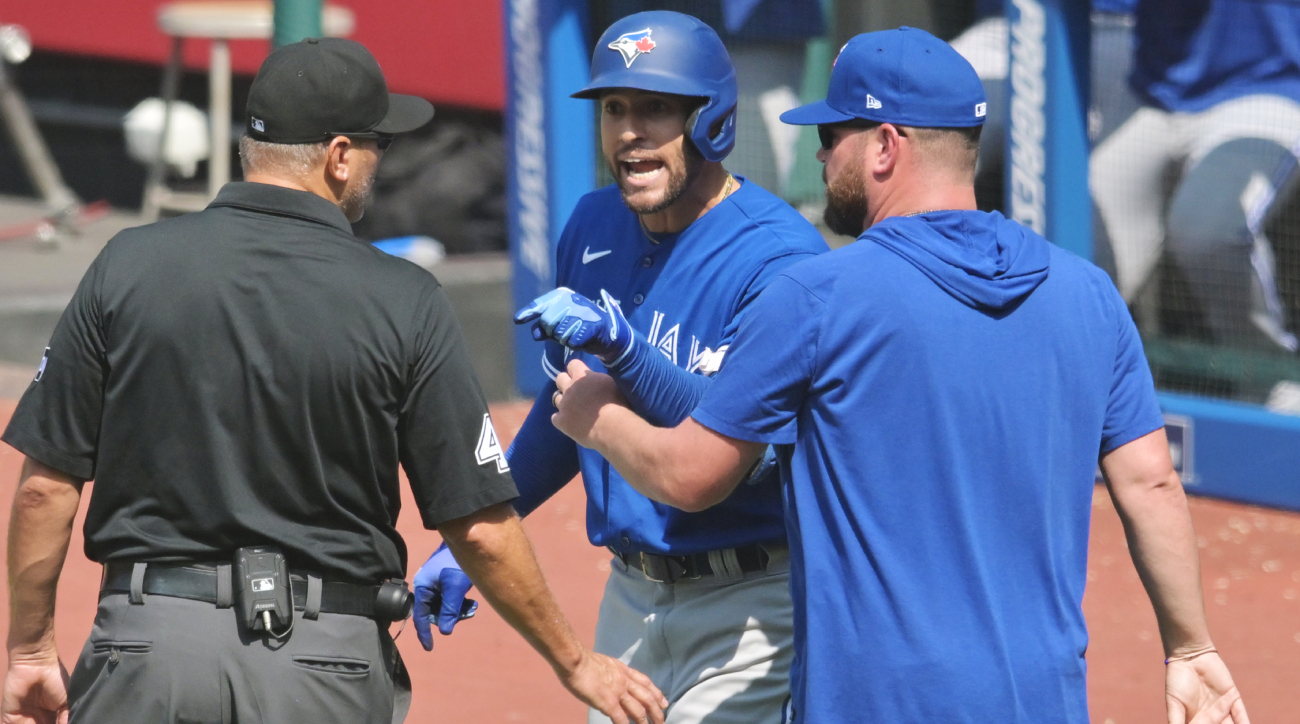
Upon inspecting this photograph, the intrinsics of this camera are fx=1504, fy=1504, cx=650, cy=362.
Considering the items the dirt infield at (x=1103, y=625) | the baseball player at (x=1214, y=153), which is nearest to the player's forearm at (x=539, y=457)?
the dirt infield at (x=1103, y=625)

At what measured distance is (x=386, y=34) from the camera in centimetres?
1181

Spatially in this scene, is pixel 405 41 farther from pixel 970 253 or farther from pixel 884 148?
pixel 970 253

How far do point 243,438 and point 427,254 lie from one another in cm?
668

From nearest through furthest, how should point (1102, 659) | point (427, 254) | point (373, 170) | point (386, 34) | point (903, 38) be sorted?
point (903, 38)
point (373, 170)
point (1102, 659)
point (427, 254)
point (386, 34)

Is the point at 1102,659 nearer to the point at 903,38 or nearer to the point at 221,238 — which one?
the point at 903,38

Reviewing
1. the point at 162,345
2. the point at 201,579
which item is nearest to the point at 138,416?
the point at 162,345

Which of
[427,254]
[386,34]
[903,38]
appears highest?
[903,38]

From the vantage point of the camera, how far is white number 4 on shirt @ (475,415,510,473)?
2636 mm

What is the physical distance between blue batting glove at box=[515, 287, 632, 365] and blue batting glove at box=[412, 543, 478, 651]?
79 cm

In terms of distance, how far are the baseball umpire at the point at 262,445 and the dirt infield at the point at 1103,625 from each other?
2.05 metres

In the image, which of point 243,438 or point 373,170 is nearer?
point 243,438

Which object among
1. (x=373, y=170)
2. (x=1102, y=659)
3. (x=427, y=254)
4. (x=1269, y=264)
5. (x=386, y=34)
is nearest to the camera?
(x=373, y=170)

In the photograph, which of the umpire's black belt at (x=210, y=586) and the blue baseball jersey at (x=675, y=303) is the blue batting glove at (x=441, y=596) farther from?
the umpire's black belt at (x=210, y=586)

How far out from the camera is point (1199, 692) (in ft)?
8.18
